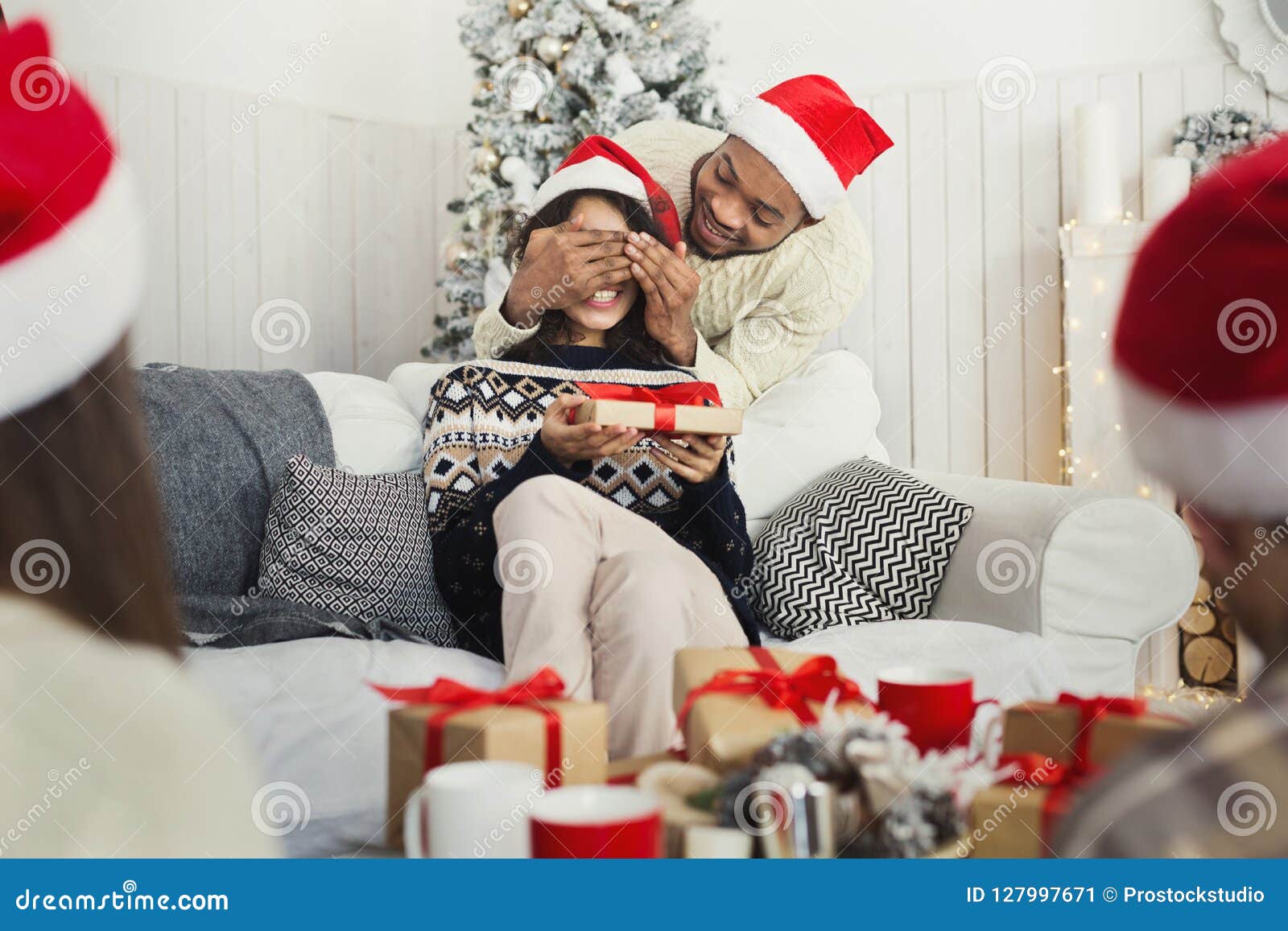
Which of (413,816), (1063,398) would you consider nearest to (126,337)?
(413,816)

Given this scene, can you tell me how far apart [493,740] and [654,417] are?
0.67 m

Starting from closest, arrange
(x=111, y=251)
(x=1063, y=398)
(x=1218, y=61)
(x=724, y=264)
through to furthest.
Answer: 1. (x=111, y=251)
2. (x=724, y=264)
3. (x=1218, y=61)
4. (x=1063, y=398)

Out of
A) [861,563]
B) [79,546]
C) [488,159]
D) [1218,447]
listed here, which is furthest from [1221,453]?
[488,159]

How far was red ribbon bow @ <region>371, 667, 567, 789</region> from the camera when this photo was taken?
0.53m

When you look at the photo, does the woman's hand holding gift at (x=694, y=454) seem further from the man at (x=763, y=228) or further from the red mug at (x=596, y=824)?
the red mug at (x=596, y=824)

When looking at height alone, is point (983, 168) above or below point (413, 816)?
above

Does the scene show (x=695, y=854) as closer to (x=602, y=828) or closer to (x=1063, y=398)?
(x=602, y=828)

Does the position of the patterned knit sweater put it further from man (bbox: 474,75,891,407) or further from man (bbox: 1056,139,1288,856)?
man (bbox: 1056,139,1288,856)

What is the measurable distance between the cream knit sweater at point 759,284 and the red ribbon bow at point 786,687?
1464 mm

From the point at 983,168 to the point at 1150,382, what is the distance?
2.30 metres

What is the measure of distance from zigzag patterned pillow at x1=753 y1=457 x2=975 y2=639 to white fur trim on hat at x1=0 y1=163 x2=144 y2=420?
46.7 inches

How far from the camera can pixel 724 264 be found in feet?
6.95

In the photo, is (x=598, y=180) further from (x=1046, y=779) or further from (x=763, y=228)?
(x=1046, y=779)

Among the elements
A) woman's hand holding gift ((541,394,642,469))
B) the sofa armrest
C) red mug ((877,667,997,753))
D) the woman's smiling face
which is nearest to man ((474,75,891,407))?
the woman's smiling face
